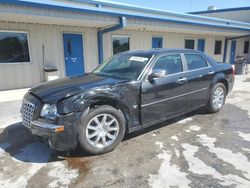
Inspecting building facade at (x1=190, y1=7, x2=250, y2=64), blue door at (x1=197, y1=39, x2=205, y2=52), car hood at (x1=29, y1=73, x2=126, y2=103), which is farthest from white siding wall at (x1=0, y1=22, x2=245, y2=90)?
building facade at (x1=190, y1=7, x2=250, y2=64)

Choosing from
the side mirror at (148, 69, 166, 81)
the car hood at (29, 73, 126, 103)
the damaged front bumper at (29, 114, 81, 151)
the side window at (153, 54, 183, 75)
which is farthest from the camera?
the side window at (153, 54, 183, 75)

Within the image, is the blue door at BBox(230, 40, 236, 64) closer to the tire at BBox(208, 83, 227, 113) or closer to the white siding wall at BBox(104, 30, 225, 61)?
the white siding wall at BBox(104, 30, 225, 61)

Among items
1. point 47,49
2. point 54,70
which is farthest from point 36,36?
point 54,70

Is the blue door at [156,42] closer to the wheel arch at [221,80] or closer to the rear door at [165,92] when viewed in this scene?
the wheel arch at [221,80]

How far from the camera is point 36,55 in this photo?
28.4 ft

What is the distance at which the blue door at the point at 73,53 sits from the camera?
938cm

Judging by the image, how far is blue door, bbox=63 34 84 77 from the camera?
30.8 feet

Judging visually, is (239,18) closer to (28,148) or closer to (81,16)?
(81,16)

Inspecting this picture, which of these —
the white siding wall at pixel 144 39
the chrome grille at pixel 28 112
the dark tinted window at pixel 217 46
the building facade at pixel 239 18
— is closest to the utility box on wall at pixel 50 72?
the white siding wall at pixel 144 39

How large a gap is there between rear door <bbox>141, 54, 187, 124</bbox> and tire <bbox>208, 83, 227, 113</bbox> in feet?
3.53

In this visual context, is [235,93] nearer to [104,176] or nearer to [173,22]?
[173,22]

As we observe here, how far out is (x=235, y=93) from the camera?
7551 millimetres

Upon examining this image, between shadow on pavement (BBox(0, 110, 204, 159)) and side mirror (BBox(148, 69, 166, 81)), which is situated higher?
side mirror (BBox(148, 69, 166, 81))

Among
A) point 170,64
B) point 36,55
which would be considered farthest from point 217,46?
point 170,64
